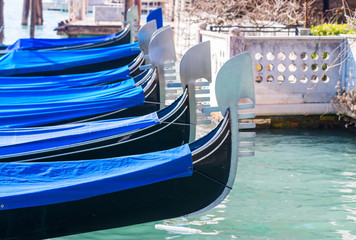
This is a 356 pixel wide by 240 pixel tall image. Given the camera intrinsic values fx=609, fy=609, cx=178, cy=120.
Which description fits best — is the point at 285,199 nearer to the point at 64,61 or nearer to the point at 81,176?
the point at 81,176

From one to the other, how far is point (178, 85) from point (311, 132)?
105 inches

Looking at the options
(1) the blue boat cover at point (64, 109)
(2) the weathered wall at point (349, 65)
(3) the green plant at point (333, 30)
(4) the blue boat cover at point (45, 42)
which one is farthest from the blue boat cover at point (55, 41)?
(1) the blue boat cover at point (64, 109)

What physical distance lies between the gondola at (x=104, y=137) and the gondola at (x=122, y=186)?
0.66 metres

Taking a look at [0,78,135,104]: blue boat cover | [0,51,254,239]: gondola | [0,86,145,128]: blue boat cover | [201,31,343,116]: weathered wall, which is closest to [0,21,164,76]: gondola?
[201,31,343,116]: weathered wall

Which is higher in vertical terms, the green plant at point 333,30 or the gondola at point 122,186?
the green plant at point 333,30

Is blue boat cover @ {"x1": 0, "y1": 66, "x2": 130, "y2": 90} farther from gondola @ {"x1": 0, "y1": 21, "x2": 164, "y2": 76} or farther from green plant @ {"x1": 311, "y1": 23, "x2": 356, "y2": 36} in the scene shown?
green plant @ {"x1": 311, "y1": 23, "x2": 356, "y2": 36}

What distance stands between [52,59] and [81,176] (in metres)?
4.70

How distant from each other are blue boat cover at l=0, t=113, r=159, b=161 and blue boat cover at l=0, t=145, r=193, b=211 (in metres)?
0.66

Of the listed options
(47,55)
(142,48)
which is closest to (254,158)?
(142,48)

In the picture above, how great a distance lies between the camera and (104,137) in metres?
4.93

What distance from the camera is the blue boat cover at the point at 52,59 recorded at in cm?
799

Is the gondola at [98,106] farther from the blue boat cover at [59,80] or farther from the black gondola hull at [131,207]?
the black gondola hull at [131,207]

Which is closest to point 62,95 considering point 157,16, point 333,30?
point 157,16

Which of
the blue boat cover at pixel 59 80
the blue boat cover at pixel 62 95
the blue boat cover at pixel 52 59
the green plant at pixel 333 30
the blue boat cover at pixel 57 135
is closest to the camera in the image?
the blue boat cover at pixel 57 135
